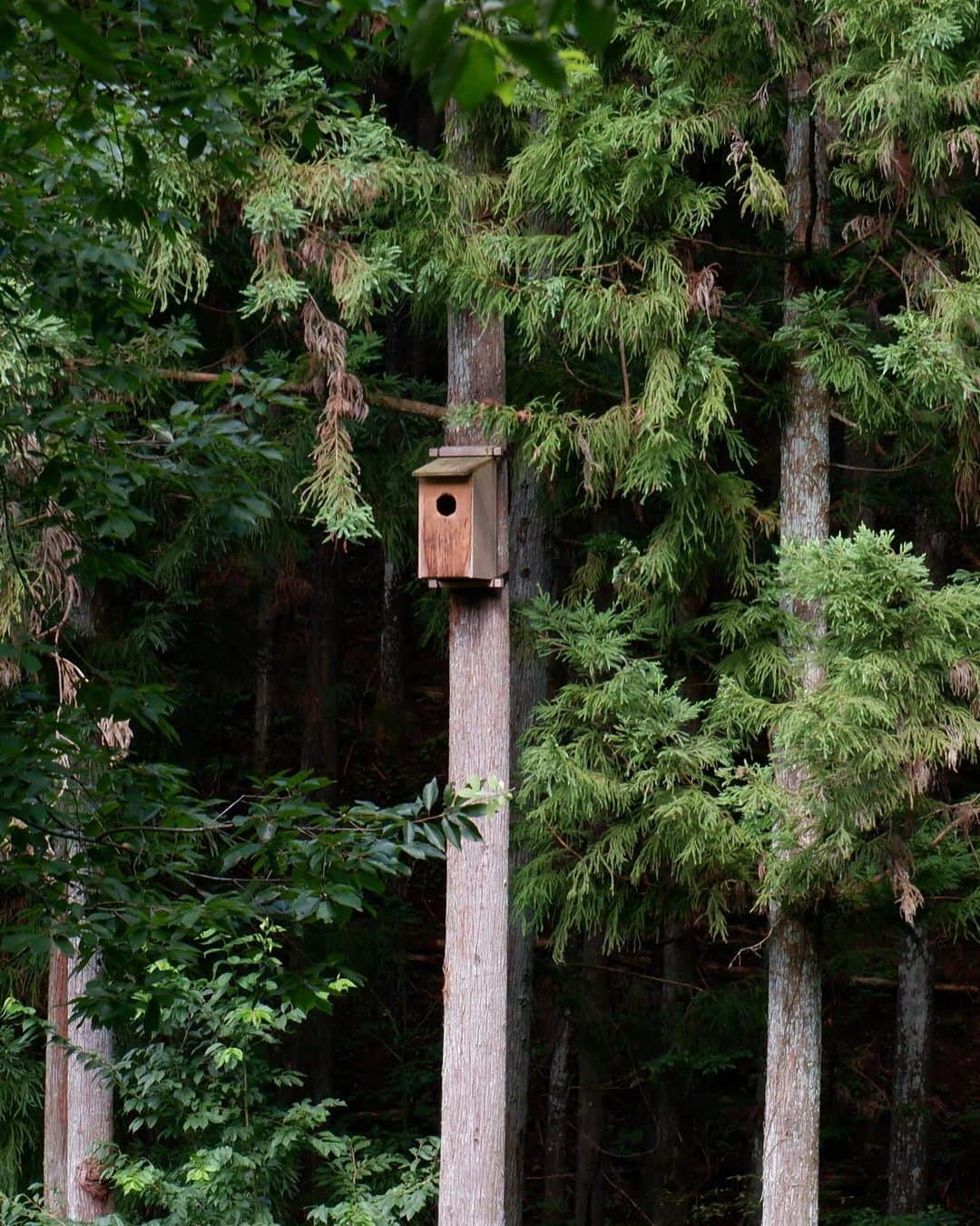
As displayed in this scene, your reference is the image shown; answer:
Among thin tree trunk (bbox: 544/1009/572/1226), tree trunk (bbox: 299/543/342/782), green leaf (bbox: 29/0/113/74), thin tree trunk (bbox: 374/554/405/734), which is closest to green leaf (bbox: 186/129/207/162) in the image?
green leaf (bbox: 29/0/113/74)

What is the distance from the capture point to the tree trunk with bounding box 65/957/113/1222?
27.3 feet

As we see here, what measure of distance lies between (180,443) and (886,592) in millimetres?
3067

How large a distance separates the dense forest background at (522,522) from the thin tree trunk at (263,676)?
0.41 meters

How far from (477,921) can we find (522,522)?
242 centimetres

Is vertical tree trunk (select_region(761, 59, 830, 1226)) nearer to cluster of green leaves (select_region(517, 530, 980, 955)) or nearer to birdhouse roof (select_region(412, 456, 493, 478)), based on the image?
cluster of green leaves (select_region(517, 530, 980, 955))

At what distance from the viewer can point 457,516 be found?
22.6 ft

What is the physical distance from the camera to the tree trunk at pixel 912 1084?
1001cm

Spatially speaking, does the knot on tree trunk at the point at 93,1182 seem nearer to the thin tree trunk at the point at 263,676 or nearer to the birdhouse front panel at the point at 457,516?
the thin tree trunk at the point at 263,676

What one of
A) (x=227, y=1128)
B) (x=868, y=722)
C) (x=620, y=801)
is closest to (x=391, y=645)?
(x=227, y=1128)

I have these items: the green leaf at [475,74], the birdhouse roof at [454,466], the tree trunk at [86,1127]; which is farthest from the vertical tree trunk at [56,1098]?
the green leaf at [475,74]

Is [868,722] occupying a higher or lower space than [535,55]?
lower

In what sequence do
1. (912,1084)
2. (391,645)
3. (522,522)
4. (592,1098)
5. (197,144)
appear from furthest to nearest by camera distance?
(391,645), (592,1098), (912,1084), (522,522), (197,144)

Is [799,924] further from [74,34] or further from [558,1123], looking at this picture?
[74,34]

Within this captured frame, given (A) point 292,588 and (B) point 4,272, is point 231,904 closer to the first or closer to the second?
(B) point 4,272
